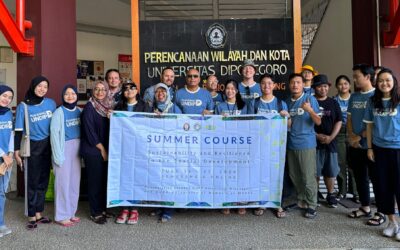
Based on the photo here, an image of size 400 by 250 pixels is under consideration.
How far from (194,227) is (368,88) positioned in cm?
242

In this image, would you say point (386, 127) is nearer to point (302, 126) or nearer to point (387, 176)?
point (387, 176)

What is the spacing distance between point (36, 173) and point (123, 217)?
3.47ft

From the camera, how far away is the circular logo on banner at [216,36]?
6152 mm

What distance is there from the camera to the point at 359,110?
4379 millimetres

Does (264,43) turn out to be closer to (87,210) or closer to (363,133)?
(363,133)

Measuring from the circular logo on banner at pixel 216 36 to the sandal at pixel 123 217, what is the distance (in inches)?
115

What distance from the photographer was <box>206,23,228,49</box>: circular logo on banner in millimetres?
6152

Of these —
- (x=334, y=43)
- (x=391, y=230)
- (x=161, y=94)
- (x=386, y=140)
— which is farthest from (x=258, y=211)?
(x=334, y=43)

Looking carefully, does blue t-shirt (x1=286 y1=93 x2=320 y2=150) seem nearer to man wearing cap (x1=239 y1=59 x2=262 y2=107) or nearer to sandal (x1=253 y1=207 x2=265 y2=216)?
man wearing cap (x1=239 y1=59 x2=262 y2=107)

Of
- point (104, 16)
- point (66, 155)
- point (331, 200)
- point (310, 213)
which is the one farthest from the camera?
point (104, 16)

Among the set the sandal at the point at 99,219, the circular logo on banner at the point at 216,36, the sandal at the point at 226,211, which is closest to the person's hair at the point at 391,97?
the sandal at the point at 226,211

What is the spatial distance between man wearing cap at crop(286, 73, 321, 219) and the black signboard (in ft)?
5.38

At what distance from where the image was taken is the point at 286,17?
624 cm

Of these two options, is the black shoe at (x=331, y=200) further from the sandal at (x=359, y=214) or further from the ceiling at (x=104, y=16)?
the ceiling at (x=104, y=16)
